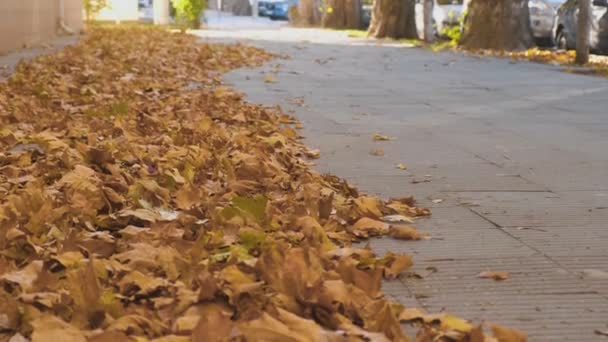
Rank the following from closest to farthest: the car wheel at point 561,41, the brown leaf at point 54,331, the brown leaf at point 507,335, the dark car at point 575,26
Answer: the brown leaf at point 54,331 → the brown leaf at point 507,335 → the dark car at point 575,26 → the car wheel at point 561,41

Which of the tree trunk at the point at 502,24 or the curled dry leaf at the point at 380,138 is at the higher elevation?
the tree trunk at the point at 502,24

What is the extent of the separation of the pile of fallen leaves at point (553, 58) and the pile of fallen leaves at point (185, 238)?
9.97 meters

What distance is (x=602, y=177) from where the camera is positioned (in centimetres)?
550

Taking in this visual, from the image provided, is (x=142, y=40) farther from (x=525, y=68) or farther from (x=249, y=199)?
(x=249, y=199)

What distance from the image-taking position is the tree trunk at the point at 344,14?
35219mm

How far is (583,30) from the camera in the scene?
16.1 meters

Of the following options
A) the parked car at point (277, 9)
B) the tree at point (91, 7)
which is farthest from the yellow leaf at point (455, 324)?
the parked car at point (277, 9)

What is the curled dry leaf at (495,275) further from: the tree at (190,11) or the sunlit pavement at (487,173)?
the tree at (190,11)

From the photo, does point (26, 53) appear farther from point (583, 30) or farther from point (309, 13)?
point (309, 13)

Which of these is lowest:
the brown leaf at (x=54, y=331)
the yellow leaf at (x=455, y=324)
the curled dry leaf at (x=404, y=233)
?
the curled dry leaf at (x=404, y=233)

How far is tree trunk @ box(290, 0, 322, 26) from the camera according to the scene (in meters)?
39.1

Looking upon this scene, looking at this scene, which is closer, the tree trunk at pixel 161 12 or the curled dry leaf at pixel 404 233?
the curled dry leaf at pixel 404 233

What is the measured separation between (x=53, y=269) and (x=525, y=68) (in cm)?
1289

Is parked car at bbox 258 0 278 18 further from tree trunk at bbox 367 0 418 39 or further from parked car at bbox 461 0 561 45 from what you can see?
parked car at bbox 461 0 561 45
